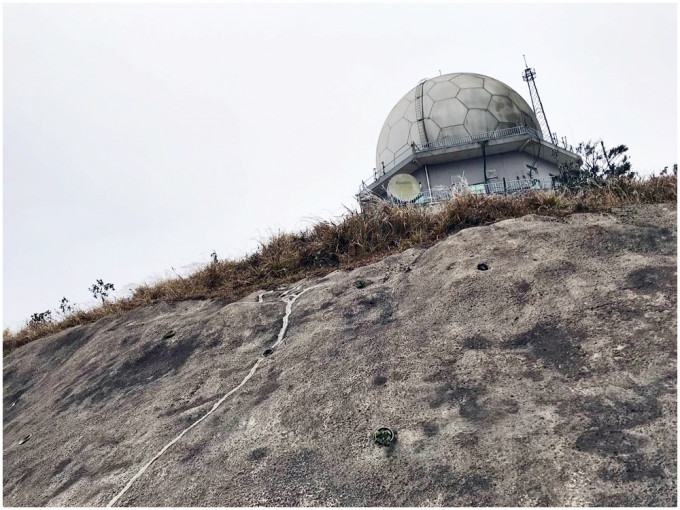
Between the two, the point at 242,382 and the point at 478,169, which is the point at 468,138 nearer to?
the point at 478,169

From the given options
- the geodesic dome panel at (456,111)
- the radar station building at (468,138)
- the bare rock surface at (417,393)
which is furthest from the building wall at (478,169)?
the bare rock surface at (417,393)

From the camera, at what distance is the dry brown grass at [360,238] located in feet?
17.6

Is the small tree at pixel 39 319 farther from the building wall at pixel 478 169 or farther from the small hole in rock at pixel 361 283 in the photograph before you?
the building wall at pixel 478 169

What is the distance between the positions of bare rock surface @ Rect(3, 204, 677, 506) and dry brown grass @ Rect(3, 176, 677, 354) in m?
0.55

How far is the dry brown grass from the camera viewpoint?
5.36 m

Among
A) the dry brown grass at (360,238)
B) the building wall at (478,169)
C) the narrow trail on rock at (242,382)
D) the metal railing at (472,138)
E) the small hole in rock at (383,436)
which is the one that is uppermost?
the metal railing at (472,138)

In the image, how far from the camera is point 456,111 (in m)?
18.2

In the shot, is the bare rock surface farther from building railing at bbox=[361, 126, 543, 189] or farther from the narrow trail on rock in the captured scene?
building railing at bbox=[361, 126, 543, 189]

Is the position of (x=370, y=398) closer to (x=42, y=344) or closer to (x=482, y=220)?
(x=482, y=220)

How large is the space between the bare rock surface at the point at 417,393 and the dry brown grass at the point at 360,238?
0.55m

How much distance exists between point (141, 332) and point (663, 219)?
209 inches

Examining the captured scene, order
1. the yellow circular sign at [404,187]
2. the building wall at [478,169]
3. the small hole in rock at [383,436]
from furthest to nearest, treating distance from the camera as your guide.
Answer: the building wall at [478,169] → the yellow circular sign at [404,187] → the small hole in rock at [383,436]

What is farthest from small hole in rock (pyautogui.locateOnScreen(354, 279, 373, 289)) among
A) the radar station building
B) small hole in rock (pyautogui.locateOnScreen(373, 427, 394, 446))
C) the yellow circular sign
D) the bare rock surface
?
the radar station building

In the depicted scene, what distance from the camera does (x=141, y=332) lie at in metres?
5.76
